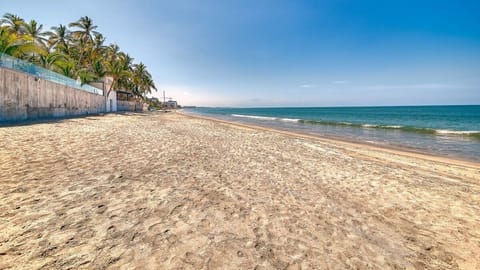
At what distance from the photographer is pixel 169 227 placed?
292cm

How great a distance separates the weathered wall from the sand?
969 centimetres

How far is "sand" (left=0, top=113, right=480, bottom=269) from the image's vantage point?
7.86 feet

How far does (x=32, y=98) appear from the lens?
48.3 ft

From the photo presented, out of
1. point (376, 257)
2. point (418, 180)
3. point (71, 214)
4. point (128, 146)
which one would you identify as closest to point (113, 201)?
point (71, 214)

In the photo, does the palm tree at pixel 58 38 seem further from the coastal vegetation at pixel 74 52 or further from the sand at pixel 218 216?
the sand at pixel 218 216

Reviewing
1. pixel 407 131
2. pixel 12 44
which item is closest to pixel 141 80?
pixel 12 44

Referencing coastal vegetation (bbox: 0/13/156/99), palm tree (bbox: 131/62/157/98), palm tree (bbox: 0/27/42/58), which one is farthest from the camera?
palm tree (bbox: 131/62/157/98)

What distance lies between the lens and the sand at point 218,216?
2.40m

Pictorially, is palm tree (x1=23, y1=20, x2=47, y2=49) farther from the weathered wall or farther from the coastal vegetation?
the weathered wall

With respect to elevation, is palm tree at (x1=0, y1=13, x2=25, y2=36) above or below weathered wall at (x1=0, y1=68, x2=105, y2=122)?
above

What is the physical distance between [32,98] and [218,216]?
61.0 feet

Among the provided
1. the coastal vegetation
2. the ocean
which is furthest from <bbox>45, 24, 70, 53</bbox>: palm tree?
the ocean

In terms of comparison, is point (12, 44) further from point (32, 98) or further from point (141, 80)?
point (141, 80)

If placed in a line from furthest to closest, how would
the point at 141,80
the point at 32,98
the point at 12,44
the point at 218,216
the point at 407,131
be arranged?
the point at 141,80
the point at 407,131
the point at 12,44
the point at 32,98
the point at 218,216
